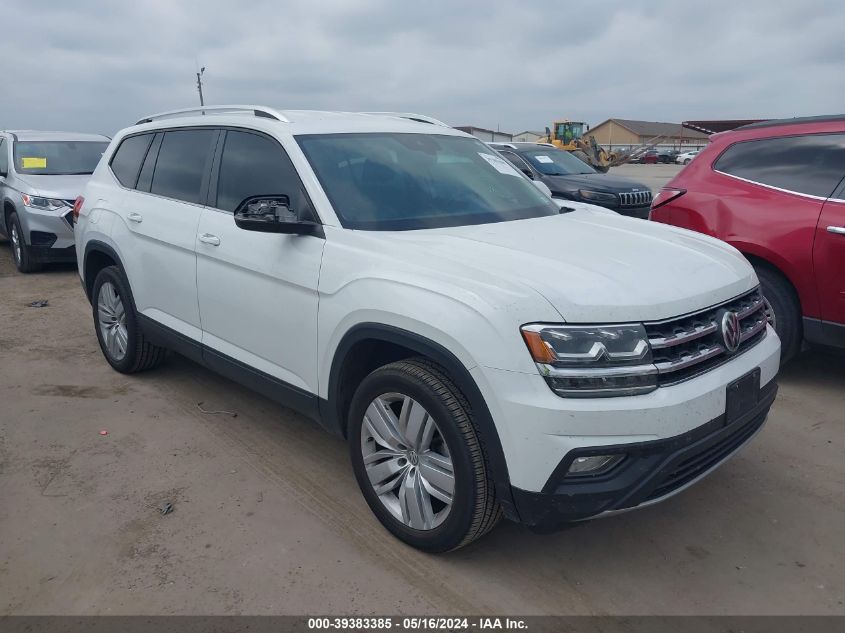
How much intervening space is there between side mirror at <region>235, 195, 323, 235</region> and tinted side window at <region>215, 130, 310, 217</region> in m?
0.13

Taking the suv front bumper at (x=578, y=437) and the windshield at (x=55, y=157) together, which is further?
the windshield at (x=55, y=157)

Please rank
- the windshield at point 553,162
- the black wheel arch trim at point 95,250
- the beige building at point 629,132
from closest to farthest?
the black wheel arch trim at point 95,250
the windshield at point 553,162
the beige building at point 629,132

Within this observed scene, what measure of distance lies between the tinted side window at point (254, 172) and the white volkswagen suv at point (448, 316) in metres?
0.01

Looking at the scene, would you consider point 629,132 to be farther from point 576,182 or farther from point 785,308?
point 785,308

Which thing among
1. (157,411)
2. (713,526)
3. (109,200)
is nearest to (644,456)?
(713,526)

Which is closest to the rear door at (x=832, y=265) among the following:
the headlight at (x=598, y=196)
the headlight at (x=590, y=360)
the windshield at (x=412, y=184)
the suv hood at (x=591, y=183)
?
the windshield at (x=412, y=184)

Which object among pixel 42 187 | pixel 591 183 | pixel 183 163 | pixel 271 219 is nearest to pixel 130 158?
pixel 183 163

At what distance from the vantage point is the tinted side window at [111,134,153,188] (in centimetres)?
482

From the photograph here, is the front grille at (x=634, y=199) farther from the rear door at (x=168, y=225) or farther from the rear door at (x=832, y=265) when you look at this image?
the rear door at (x=168, y=225)

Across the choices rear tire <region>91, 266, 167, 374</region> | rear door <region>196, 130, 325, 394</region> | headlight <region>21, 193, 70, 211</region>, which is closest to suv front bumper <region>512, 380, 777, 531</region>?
rear door <region>196, 130, 325, 394</region>

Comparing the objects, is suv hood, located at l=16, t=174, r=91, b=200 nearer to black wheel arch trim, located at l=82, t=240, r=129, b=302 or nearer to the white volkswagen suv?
black wheel arch trim, located at l=82, t=240, r=129, b=302

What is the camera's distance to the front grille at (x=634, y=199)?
34.0 feet

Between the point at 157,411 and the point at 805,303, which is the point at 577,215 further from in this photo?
the point at 157,411

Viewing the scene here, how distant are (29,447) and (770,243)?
4.80 meters
